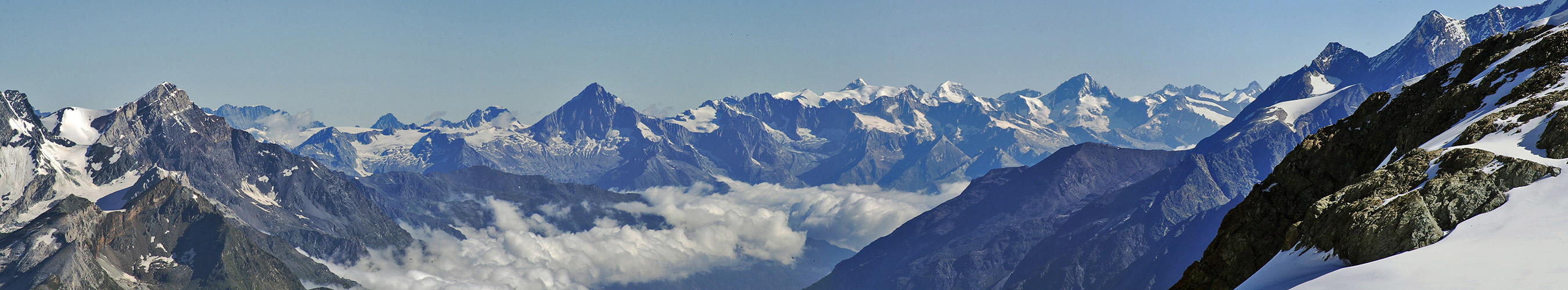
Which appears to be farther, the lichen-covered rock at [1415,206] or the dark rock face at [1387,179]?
the dark rock face at [1387,179]

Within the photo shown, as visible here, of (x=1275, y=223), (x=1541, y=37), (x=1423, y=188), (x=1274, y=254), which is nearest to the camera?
(x=1423, y=188)

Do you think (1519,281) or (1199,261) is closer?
(1519,281)

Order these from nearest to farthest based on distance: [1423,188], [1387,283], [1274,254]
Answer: [1387,283] < [1423,188] < [1274,254]

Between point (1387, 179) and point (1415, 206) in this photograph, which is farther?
point (1387, 179)

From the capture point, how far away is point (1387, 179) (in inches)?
1973

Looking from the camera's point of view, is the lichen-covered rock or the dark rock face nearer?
the lichen-covered rock

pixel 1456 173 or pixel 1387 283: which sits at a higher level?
pixel 1456 173

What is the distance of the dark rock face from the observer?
43250 millimetres

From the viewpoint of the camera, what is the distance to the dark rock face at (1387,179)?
43250mm

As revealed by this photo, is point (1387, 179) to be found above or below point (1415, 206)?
above

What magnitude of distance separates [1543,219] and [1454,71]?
164 feet

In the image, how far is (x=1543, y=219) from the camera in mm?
39531

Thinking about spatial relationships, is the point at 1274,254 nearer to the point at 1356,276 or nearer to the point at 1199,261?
the point at 1199,261

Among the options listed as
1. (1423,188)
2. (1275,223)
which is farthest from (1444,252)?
(1275,223)
